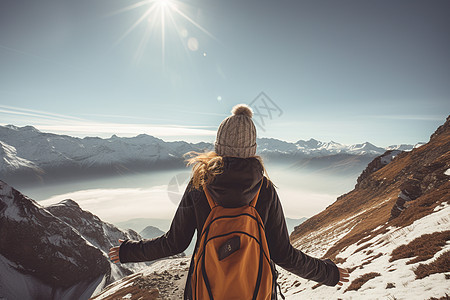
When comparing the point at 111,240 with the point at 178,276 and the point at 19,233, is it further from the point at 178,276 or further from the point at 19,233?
the point at 178,276

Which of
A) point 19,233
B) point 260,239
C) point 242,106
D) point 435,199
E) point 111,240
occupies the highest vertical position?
point 242,106

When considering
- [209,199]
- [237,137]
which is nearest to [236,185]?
[209,199]

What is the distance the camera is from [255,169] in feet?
8.44

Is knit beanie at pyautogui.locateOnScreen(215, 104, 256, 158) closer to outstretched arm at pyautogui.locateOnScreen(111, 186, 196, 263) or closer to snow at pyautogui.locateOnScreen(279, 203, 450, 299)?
outstretched arm at pyautogui.locateOnScreen(111, 186, 196, 263)

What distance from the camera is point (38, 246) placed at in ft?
383

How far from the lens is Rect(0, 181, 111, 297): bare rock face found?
116 m

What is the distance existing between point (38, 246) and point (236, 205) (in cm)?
17050

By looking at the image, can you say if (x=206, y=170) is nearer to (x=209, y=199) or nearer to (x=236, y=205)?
(x=209, y=199)

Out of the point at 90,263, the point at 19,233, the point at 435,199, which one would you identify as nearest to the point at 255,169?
the point at 435,199

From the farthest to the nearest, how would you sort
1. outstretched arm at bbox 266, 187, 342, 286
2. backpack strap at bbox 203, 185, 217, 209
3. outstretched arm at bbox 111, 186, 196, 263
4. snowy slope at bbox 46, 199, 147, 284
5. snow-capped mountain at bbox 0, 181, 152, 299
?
snowy slope at bbox 46, 199, 147, 284 → snow-capped mountain at bbox 0, 181, 152, 299 → outstretched arm at bbox 111, 186, 196, 263 → outstretched arm at bbox 266, 187, 342, 286 → backpack strap at bbox 203, 185, 217, 209

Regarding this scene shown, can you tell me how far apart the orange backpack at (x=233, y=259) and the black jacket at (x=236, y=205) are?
0.68ft

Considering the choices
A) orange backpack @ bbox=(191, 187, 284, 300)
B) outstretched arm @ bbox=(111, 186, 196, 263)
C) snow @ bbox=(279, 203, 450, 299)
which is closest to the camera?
orange backpack @ bbox=(191, 187, 284, 300)

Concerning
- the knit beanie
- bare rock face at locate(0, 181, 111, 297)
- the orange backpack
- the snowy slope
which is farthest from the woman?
the snowy slope

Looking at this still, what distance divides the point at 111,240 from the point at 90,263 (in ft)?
173
